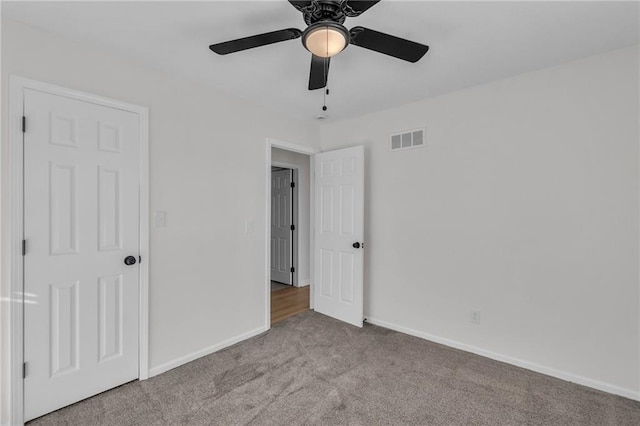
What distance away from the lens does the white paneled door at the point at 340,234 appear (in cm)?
349

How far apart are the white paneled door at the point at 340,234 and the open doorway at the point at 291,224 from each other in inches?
41.1

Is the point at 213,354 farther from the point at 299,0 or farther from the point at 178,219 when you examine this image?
the point at 299,0

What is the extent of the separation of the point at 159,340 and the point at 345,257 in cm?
201

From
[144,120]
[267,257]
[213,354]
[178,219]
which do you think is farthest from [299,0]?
[213,354]

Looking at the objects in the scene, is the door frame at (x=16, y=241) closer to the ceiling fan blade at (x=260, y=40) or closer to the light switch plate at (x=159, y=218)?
the light switch plate at (x=159, y=218)

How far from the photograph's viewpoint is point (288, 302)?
4.34 m

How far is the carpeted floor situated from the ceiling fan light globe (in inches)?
86.0

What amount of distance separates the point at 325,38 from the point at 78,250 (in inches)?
82.5

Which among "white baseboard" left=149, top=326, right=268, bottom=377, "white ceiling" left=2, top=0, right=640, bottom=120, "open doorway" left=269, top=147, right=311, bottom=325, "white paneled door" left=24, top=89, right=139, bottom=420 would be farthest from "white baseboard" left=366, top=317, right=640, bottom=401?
"white paneled door" left=24, top=89, right=139, bottom=420

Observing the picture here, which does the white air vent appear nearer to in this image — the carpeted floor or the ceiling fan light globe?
the ceiling fan light globe

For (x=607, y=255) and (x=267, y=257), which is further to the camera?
(x=267, y=257)

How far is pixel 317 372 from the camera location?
251 cm

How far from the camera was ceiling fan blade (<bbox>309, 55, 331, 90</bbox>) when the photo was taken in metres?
1.83

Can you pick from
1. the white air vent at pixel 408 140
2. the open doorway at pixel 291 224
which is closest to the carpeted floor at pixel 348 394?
the white air vent at pixel 408 140
